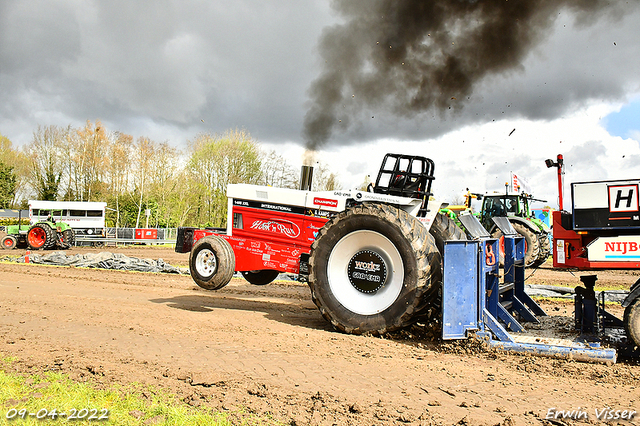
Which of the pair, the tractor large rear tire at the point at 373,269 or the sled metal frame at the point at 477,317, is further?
the tractor large rear tire at the point at 373,269

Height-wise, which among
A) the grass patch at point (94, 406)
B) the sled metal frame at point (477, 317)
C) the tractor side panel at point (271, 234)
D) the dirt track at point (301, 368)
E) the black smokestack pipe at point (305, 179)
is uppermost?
the black smokestack pipe at point (305, 179)

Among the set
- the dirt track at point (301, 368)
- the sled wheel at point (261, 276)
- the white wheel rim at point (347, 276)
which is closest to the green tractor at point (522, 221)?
the sled wheel at point (261, 276)

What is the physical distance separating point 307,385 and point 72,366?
7.22 feet

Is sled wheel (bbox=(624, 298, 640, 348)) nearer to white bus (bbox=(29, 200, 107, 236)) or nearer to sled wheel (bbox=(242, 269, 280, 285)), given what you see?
sled wheel (bbox=(242, 269, 280, 285))

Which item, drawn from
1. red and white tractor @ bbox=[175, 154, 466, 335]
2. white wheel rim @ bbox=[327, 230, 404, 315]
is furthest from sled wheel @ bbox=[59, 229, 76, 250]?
white wheel rim @ bbox=[327, 230, 404, 315]

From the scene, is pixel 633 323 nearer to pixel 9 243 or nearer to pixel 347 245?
pixel 347 245

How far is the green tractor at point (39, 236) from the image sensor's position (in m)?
23.4

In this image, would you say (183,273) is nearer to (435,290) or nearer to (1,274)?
(1,274)

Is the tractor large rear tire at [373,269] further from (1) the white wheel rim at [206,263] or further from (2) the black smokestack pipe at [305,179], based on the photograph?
(1) the white wheel rim at [206,263]

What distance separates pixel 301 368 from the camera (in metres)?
4.32

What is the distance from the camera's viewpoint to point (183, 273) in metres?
13.6

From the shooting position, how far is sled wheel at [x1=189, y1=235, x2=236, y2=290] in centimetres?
671

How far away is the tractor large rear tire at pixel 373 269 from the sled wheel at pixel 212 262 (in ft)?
5.14

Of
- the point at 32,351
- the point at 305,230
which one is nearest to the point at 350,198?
the point at 305,230
